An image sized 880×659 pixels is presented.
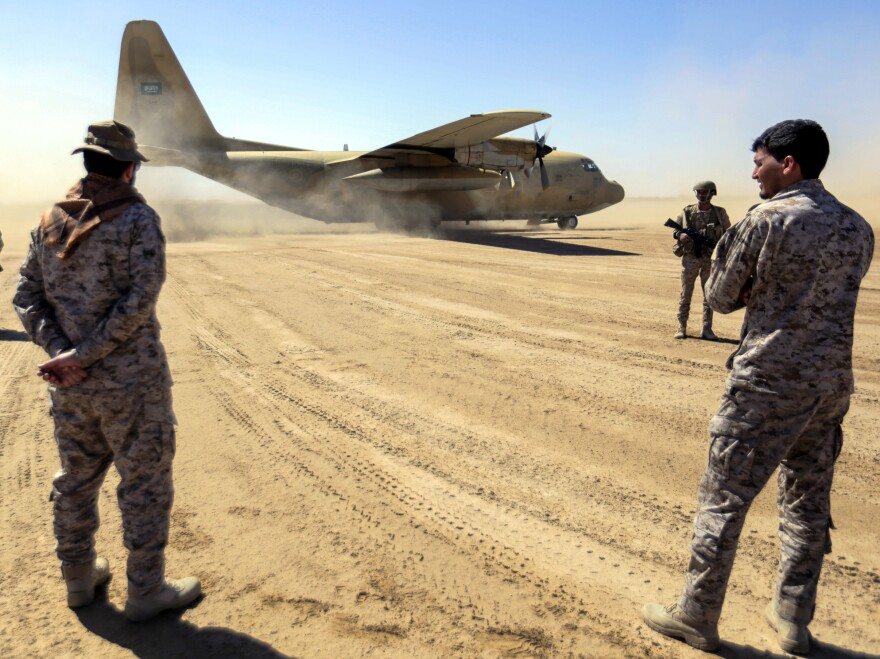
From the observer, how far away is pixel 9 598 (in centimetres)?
334

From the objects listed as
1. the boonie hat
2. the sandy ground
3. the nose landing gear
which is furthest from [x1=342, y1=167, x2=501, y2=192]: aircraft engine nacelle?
the boonie hat

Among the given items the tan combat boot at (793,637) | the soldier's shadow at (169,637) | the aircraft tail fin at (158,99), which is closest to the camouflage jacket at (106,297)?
the soldier's shadow at (169,637)

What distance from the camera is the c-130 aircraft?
23734mm

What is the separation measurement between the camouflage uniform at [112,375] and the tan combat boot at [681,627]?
2547 mm

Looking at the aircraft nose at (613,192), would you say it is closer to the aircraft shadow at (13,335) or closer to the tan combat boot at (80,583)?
the aircraft shadow at (13,335)

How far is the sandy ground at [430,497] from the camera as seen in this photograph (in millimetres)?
3113

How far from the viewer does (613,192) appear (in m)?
30.0

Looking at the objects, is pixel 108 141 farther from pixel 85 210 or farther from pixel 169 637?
pixel 169 637

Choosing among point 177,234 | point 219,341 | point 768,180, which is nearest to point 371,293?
point 219,341

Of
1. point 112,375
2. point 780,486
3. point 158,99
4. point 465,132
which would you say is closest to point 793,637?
point 780,486

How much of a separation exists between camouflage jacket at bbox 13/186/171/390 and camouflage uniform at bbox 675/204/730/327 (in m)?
7.39

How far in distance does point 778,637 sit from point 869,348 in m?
6.72

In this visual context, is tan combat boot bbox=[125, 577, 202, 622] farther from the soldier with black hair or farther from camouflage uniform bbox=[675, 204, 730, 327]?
camouflage uniform bbox=[675, 204, 730, 327]

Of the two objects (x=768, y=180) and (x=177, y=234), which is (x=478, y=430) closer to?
(x=768, y=180)
